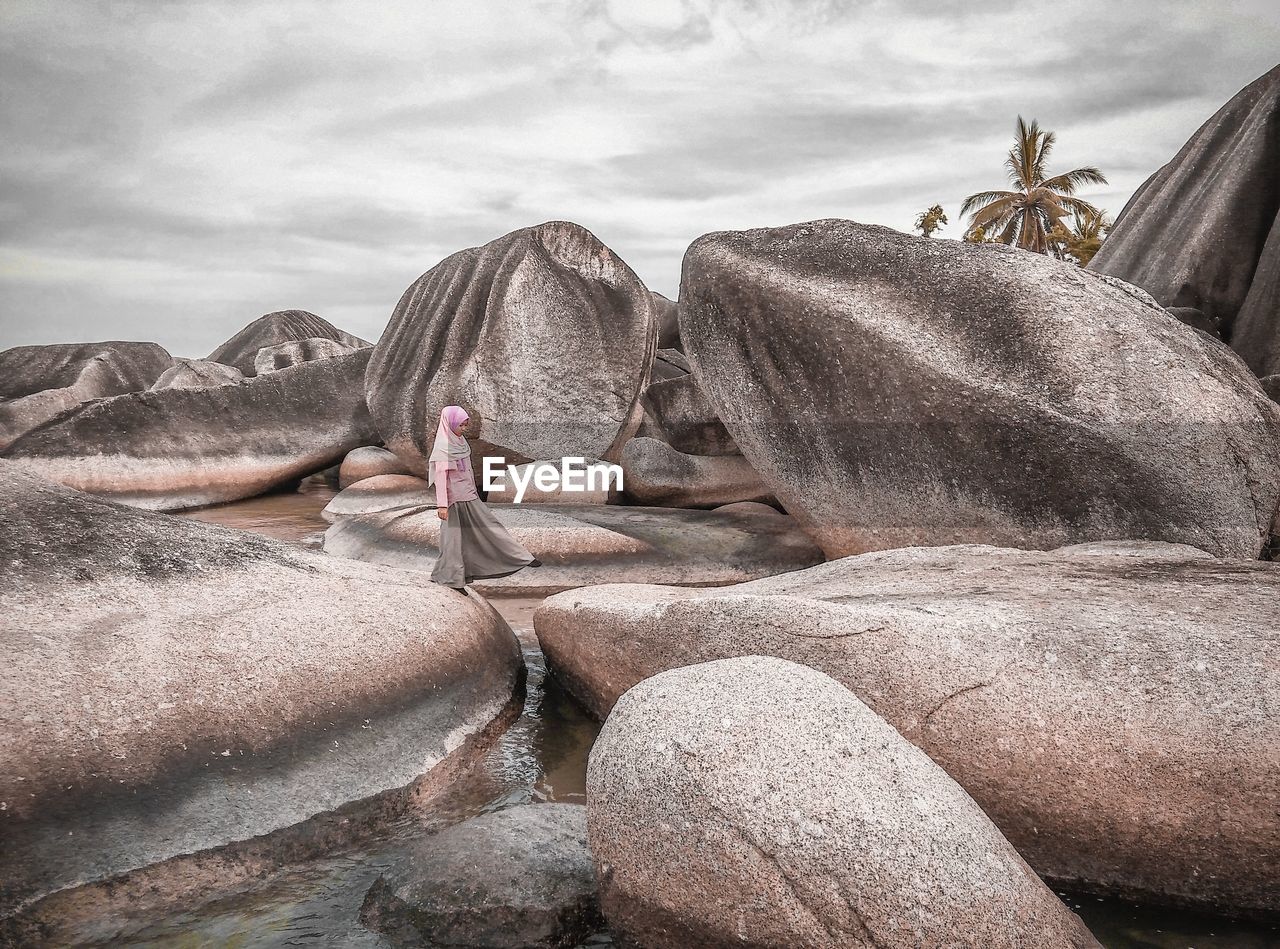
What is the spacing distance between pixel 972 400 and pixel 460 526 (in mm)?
2426

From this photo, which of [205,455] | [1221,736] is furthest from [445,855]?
[205,455]

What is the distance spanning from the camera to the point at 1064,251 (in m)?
29.0

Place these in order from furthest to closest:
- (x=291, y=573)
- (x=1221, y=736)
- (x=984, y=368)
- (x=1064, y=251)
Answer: (x=1064, y=251), (x=984, y=368), (x=291, y=573), (x=1221, y=736)

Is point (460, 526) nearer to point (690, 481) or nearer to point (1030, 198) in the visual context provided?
point (690, 481)

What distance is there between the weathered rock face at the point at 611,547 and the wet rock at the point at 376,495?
4.86 feet

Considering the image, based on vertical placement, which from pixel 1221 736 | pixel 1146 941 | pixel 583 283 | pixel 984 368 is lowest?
pixel 1146 941

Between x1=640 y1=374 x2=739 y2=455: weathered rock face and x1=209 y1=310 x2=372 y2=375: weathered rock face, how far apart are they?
9388 millimetres

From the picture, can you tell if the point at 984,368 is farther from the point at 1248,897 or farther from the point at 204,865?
the point at 204,865

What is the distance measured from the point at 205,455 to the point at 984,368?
7092 millimetres

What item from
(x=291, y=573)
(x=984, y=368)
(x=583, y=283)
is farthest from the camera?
(x=583, y=283)

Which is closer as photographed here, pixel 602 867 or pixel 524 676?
pixel 602 867

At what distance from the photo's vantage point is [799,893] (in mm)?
2049

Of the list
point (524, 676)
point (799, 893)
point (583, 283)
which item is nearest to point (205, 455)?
point (583, 283)

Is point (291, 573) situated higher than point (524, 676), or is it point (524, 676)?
point (291, 573)
